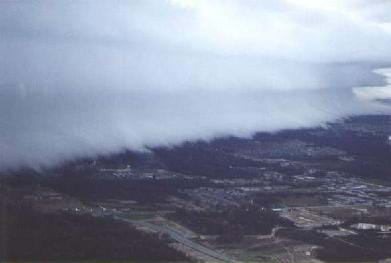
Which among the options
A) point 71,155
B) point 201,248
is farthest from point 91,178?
point 201,248

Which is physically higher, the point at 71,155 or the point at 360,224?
the point at 71,155

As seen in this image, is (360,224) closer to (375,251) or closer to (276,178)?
(375,251)

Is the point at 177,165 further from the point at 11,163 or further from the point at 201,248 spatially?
the point at 201,248

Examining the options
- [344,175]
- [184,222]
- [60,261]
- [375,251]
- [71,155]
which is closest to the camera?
[60,261]

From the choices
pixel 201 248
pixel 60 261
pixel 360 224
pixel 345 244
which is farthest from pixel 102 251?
pixel 360 224

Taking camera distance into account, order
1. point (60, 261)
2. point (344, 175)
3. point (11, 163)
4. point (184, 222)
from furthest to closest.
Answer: point (344, 175)
point (11, 163)
point (184, 222)
point (60, 261)

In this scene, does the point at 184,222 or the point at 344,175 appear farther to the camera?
the point at 344,175
